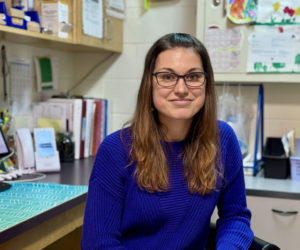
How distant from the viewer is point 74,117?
2236 millimetres

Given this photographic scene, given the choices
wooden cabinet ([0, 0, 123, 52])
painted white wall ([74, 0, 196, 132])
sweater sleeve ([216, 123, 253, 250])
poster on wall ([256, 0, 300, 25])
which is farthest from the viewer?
painted white wall ([74, 0, 196, 132])

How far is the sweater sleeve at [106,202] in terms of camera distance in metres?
1.20

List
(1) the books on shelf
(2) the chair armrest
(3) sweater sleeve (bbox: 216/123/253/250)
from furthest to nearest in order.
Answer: (1) the books on shelf < (3) sweater sleeve (bbox: 216/123/253/250) < (2) the chair armrest

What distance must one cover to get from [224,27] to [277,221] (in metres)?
1.02

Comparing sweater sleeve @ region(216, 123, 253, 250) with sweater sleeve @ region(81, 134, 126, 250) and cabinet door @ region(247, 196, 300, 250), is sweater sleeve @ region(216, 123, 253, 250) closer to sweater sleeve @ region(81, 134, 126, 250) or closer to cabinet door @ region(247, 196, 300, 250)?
sweater sleeve @ region(81, 134, 126, 250)

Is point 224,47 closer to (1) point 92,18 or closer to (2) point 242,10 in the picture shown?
(2) point 242,10

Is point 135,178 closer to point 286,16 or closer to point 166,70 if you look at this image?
point 166,70

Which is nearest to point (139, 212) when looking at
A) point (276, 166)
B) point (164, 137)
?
point (164, 137)

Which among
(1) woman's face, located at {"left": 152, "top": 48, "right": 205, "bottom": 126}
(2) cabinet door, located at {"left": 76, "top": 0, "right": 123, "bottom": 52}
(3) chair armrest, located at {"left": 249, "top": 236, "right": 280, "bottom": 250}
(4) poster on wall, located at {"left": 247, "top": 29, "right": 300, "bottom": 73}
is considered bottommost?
(3) chair armrest, located at {"left": 249, "top": 236, "right": 280, "bottom": 250}

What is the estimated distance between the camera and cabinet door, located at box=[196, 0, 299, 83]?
2002 millimetres

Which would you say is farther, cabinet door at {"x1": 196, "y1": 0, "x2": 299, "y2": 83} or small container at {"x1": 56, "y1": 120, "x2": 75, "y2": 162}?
small container at {"x1": 56, "y1": 120, "x2": 75, "y2": 162}

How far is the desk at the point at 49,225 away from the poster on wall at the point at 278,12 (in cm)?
121

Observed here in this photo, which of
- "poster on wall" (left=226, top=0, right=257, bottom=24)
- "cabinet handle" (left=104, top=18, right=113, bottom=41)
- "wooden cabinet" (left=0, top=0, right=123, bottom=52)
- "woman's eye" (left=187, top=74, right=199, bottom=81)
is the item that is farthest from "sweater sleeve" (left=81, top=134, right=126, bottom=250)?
"cabinet handle" (left=104, top=18, right=113, bottom=41)

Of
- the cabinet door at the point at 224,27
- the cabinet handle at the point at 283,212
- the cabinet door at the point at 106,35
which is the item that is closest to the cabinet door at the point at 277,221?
the cabinet handle at the point at 283,212
